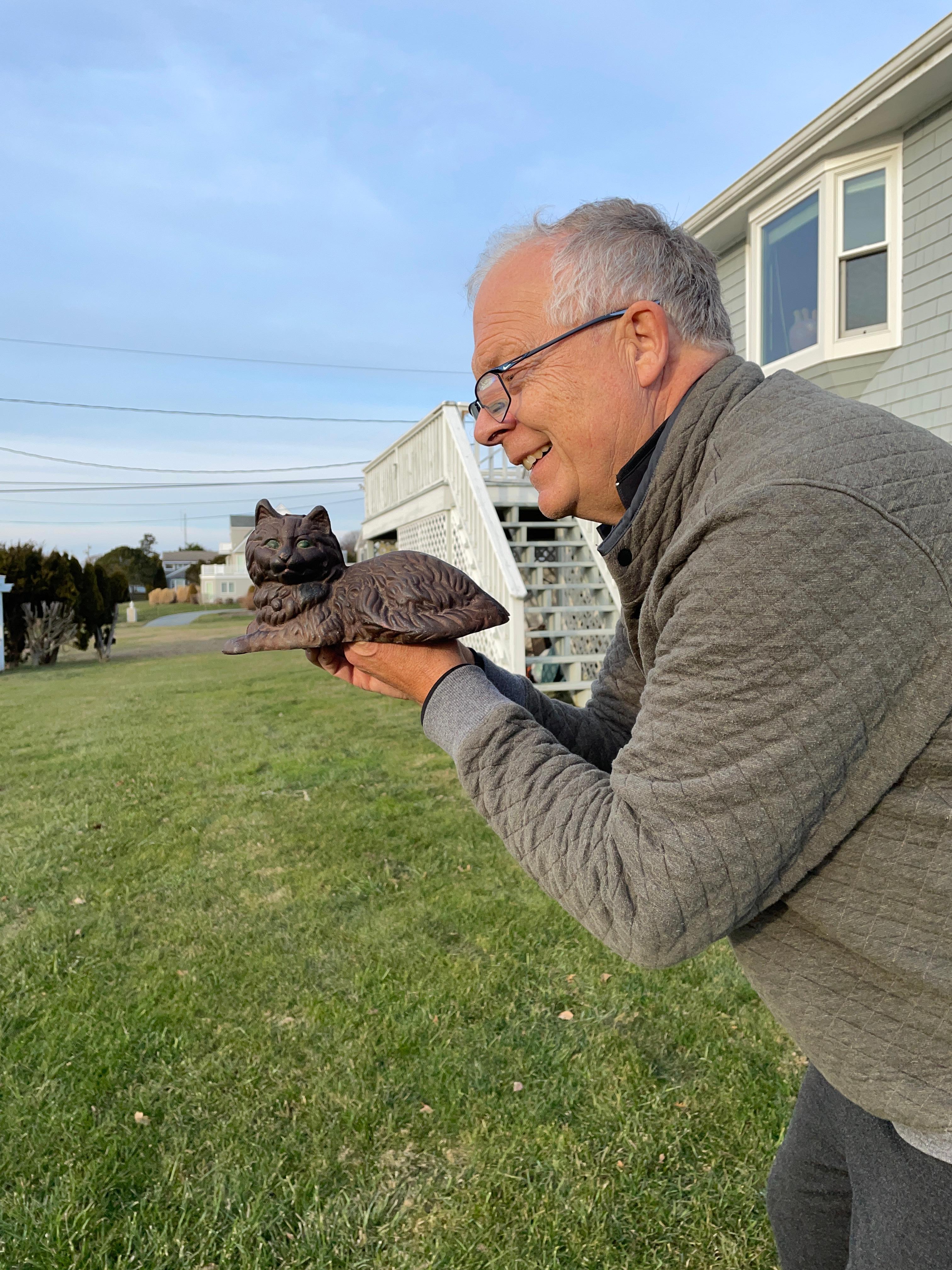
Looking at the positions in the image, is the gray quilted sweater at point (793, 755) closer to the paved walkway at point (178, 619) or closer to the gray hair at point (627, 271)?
the gray hair at point (627, 271)

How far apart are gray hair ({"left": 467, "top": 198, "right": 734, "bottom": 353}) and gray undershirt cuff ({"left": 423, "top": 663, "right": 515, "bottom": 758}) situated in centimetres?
58

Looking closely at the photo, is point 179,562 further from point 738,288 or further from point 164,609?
point 738,288

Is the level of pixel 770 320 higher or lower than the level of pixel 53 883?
higher

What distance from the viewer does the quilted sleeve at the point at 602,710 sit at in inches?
70.7

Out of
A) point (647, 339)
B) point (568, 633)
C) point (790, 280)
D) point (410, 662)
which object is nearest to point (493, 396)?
point (647, 339)

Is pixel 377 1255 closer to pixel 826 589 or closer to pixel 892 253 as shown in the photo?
pixel 826 589

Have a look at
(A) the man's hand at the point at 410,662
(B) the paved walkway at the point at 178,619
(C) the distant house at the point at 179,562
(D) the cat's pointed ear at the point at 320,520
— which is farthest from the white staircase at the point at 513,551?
(C) the distant house at the point at 179,562

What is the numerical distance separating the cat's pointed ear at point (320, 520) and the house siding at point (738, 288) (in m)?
8.07

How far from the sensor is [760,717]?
985 mm

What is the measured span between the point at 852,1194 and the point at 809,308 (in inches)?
333

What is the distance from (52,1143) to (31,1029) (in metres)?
0.73

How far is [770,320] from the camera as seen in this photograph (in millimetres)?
8914

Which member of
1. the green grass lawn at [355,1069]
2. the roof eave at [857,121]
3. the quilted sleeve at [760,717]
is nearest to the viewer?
the quilted sleeve at [760,717]

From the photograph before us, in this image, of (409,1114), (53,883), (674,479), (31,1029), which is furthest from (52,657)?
(674,479)
